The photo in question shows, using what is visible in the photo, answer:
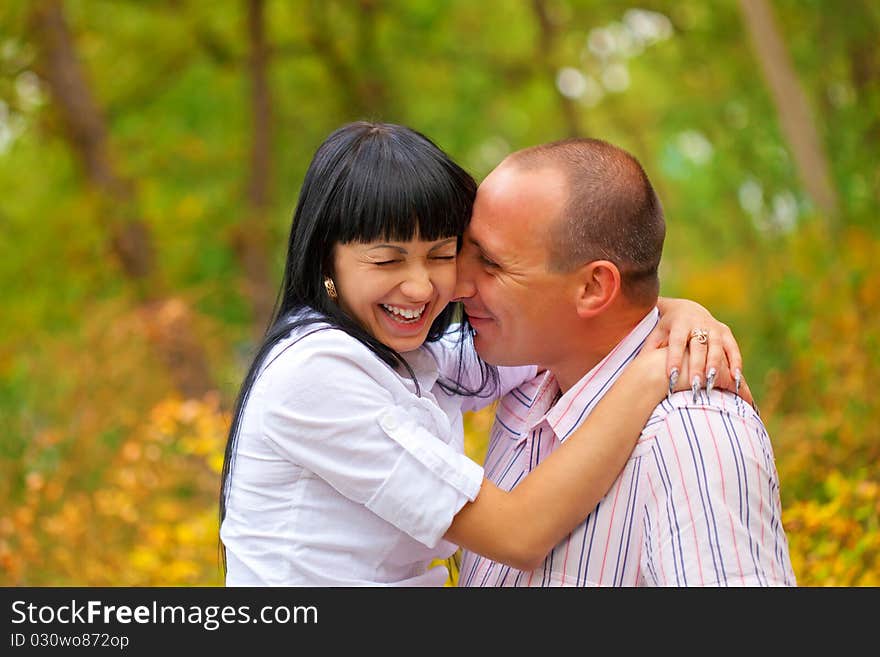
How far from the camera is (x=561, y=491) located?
7.02ft

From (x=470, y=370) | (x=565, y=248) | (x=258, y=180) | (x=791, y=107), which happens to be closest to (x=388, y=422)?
(x=565, y=248)

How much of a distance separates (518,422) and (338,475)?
665 mm

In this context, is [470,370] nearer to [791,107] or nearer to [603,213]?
[603,213]

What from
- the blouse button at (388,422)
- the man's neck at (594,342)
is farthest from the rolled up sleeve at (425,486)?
the man's neck at (594,342)

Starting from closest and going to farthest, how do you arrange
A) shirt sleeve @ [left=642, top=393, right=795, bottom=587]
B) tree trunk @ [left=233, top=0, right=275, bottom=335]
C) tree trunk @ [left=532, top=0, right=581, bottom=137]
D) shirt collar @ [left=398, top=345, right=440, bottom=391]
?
shirt sleeve @ [left=642, top=393, right=795, bottom=587], shirt collar @ [left=398, top=345, right=440, bottom=391], tree trunk @ [left=233, top=0, right=275, bottom=335], tree trunk @ [left=532, top=0, right=581, bottom=137]

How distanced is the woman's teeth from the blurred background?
73 centimetres

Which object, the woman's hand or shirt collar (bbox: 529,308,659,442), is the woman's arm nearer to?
the woman's hand

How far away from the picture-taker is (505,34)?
16.6m

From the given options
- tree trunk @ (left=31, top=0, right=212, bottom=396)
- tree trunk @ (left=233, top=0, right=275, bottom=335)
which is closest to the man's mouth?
tree trunk @ (left=31, top=0, right=212, bottom=396)

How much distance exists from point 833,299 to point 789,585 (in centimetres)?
464

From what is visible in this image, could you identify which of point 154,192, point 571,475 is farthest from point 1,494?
point 154,192

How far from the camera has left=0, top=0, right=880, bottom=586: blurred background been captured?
5289 millimetres

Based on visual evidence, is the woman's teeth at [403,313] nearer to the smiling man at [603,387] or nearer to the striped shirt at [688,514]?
the smiling man at [603,387]

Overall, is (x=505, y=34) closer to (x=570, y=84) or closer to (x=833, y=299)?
(x=570, y=84)
